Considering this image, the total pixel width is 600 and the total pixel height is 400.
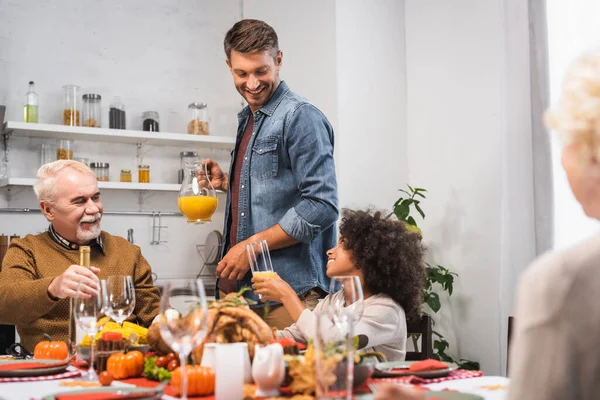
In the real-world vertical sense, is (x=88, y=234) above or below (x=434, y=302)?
above

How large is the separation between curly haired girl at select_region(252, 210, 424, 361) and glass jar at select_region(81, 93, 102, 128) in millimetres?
2457

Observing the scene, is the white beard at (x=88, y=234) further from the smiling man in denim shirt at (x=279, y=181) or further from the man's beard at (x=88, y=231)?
the smiling man in denim shirt at (x=279, y=181)

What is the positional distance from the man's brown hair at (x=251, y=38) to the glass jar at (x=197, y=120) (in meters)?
2.13

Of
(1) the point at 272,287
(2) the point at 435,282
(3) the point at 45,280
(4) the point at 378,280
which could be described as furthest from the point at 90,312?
(2) the point at 435,282

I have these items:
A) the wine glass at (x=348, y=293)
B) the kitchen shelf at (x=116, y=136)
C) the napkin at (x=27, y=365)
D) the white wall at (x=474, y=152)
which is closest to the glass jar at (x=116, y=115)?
the kitchen shelf at (x=116, y=136)

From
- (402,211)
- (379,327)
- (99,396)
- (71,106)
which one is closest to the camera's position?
(99,396)

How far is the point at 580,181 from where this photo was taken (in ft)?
2.88

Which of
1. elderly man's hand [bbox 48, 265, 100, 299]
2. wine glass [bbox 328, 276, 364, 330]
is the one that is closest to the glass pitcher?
elderly man's hand [bbox 48, 265, 100, 299]

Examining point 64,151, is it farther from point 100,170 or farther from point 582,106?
point 582,106

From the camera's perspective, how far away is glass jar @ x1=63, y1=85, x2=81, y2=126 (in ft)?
14.1

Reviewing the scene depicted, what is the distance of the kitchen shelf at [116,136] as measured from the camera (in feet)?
13.6

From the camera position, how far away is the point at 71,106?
4336mm

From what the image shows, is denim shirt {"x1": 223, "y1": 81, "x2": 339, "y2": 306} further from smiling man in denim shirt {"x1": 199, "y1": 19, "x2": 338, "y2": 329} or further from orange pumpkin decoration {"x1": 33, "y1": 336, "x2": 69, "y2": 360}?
orange pumpkin decoration {"x1": 33, "y1": 336, "x2": 69, "y2": 360}

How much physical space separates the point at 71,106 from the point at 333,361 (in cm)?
368
